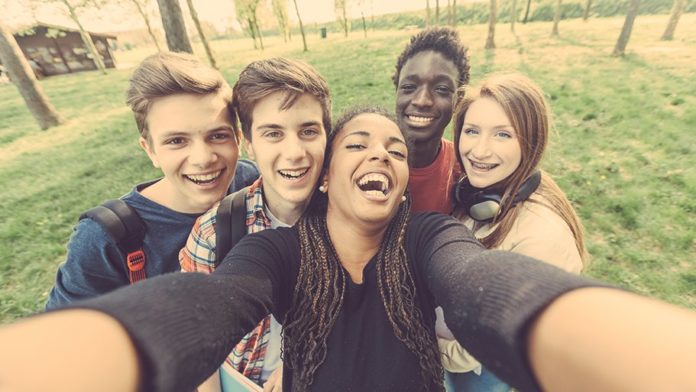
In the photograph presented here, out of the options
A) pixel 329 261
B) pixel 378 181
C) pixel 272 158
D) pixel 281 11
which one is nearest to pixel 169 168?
pixel 272 158

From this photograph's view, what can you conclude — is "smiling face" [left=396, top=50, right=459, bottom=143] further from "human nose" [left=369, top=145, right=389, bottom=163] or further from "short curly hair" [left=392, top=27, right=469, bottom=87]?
"human nose" [left=369, top=145, right=389, bottom=163]

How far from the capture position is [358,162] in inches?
76.8

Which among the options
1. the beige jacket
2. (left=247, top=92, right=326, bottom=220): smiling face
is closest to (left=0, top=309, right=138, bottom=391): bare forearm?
(left=247, top=92, right=326, bottom=220): smiling face

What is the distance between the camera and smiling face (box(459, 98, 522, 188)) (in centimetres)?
226

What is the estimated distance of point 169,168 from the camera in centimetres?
213

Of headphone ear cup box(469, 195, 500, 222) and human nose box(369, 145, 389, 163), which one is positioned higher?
human nose box(369, 145, 389, 163)

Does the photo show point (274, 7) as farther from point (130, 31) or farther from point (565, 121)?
point (130, 31)

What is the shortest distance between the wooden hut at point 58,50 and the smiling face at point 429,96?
32312mm

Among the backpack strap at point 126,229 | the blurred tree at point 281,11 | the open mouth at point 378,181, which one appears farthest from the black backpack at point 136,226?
the blurred tree at point 281,11

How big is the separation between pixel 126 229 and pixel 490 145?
2.42 m

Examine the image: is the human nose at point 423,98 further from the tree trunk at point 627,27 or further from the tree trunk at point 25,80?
Answer: the tree trunk at point 627,27

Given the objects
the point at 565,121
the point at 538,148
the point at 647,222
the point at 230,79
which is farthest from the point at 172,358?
the point at 230,79

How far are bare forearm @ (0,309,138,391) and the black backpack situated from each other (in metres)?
1.15

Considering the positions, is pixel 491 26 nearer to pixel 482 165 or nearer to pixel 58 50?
pixel 482 165
